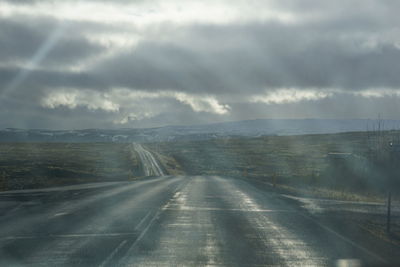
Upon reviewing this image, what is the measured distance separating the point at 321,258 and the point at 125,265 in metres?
4.52

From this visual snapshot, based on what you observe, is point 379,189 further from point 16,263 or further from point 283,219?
point 16,263

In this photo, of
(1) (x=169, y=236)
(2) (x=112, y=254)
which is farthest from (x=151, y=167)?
(2) (x=112, y=254)

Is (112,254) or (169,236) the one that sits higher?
(112,254)

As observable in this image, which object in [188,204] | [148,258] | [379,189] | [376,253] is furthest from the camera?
[379,189]

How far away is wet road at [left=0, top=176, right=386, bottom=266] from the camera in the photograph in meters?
11.0

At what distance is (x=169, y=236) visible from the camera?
14320 mm

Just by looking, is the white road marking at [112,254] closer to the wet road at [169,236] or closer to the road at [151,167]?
the wet road at [169,236]

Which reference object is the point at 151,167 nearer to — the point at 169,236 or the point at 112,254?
the point at 169,236

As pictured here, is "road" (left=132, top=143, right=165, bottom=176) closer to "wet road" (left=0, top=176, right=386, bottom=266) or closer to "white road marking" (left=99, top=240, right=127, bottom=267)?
"wet road" (left=0, top=176, right=386, bottom=266)

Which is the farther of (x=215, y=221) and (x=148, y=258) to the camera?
(x=215, y=221)

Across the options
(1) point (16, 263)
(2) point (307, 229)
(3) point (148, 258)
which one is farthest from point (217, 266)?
(2) point (307, 229)

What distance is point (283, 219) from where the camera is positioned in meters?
18.7

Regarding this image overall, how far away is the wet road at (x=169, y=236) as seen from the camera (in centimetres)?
1102

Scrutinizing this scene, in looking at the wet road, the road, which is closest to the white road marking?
the wet road
